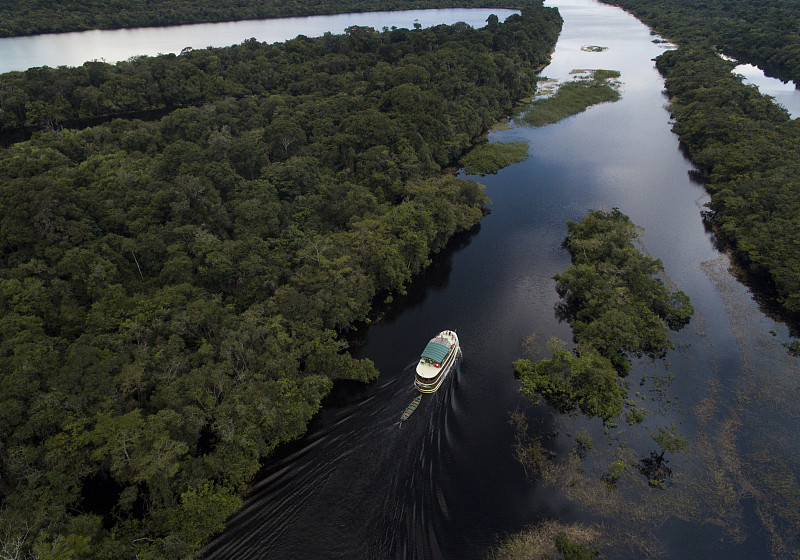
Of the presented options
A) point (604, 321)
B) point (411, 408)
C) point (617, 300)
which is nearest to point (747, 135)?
point (617, 300)

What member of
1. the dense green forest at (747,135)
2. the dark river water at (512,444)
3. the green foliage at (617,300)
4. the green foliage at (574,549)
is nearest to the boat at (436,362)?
the dark river water at (512,444)

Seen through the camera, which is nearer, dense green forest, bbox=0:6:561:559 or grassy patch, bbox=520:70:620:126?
dense green forest, bbox=0:6:561:559

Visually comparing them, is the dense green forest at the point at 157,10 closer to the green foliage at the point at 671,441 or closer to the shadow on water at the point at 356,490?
the shadow on water at the point at 356,490

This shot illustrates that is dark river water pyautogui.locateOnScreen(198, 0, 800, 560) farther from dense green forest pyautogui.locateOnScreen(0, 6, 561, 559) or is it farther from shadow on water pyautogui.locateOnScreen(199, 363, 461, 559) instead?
dense green forest pyautogui.locateOnScreen(0, 6, 561, 559)

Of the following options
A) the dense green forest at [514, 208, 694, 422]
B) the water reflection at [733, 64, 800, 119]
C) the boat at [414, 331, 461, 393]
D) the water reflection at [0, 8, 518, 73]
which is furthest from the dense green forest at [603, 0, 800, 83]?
the boat at [414, 331, 461, 393]

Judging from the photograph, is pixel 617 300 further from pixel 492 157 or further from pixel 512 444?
pixel 492 157

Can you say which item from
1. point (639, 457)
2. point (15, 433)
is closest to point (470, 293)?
point (639, 457)
